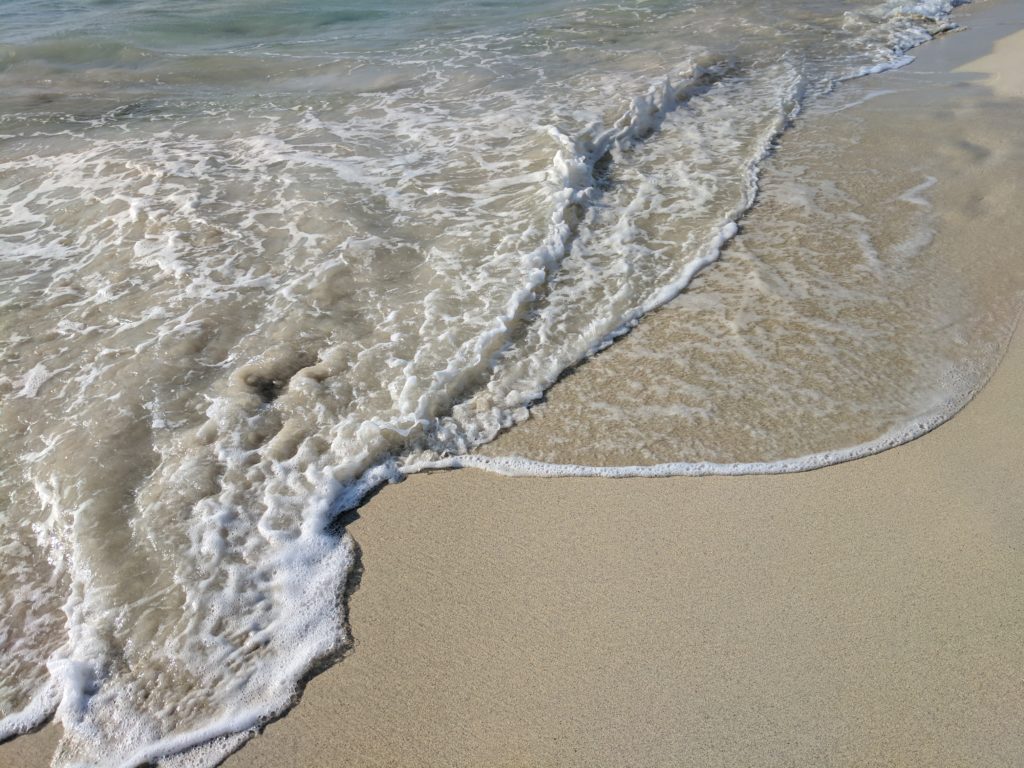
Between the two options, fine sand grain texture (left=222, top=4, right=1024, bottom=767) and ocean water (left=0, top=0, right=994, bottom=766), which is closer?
fine sand grain texture (left=222, top=4, right=1024, bottom=767)

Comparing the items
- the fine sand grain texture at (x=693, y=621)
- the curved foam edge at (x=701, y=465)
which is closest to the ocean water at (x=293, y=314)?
the curved foam edge at (x=701, y=465)

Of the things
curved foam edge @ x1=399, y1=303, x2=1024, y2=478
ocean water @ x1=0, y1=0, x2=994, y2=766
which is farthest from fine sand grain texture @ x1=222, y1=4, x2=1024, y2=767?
ocean water @ x1=0, y1=0, x2=994, y2=766

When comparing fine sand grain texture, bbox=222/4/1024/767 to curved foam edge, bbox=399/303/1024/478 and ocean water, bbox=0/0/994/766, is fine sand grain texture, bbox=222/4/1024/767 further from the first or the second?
ocean water, bbox=0/0/994/766

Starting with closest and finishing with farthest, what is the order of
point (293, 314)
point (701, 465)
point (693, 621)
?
point (693, 621) → point (701, 465) → point (293, 314)

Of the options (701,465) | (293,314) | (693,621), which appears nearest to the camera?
(693,621)

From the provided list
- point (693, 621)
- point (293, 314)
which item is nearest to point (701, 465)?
point (693, 621)

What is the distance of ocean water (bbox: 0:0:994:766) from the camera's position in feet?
10.4

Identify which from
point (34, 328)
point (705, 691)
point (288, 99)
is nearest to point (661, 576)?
point (705, 691)

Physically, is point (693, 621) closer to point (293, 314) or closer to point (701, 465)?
point (701, 465)

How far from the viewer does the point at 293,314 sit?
510 centimetres

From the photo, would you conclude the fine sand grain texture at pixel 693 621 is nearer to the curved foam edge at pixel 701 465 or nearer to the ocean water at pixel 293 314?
the curved foam edge at pixel 701 465

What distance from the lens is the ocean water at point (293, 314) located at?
3176 mm

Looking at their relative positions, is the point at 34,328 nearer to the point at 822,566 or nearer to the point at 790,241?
the point at 822,566

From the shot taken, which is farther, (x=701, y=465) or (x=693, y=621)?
(x=701, y=465)
